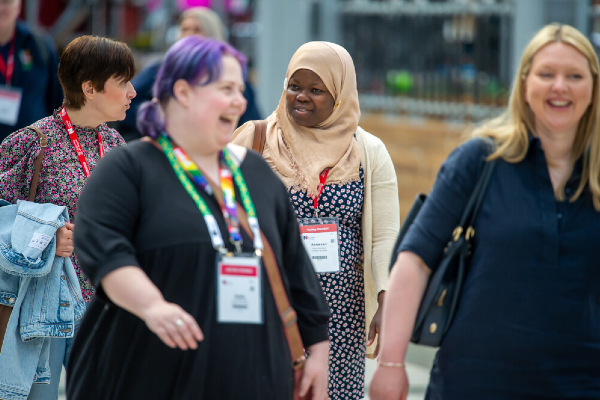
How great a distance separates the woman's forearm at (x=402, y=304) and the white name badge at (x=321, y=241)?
87 cm

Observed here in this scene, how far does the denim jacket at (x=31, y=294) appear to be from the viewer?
3.10 m

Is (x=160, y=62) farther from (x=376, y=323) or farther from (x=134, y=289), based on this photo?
(x=134, y=289)

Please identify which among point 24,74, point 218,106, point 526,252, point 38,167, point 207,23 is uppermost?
point 207,23

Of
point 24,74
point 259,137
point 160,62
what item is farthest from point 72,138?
point 160,62

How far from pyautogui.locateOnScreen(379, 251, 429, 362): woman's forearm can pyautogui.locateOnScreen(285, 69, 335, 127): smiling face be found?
113 cm

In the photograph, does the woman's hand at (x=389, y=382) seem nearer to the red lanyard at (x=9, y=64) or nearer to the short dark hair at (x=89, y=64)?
the short dark hair at (x=89, y=64)

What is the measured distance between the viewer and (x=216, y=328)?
2.27 m

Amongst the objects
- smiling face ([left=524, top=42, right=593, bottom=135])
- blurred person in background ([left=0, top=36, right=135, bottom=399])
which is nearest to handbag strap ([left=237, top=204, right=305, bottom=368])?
smiling face ([left=524, top=42, right=593, bottom=135])

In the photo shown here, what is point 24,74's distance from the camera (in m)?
5.33

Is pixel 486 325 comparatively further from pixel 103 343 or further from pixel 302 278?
pixel 103 343

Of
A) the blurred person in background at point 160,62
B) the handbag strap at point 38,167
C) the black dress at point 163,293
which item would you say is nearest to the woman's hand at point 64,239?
the handbag strap at point 38,167

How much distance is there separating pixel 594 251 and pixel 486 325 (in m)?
0.36

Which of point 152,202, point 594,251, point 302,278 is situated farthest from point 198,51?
point 594,251

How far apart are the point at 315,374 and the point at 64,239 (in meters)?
1.17
